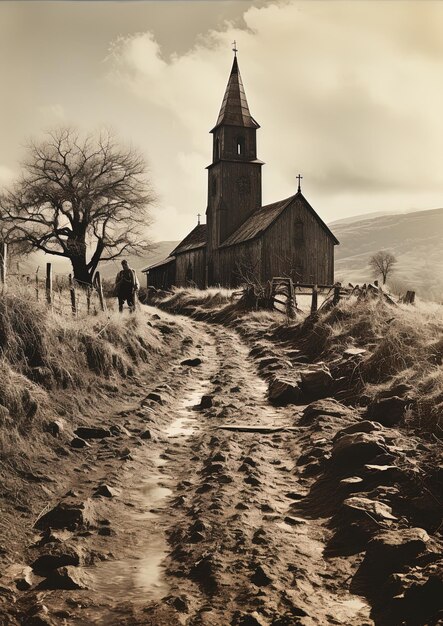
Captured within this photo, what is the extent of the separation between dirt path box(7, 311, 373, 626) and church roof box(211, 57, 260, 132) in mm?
35371

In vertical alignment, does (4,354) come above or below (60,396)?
above

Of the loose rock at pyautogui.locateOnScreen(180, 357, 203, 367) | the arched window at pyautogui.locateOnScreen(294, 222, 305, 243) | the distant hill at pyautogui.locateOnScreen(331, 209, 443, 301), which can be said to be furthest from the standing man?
the distant hill at pyautogui.locateOnScreen(331, 209, 443, 301)

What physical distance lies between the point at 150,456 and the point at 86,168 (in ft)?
95.3

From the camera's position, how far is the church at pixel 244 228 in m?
35.5

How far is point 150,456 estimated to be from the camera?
297 inches

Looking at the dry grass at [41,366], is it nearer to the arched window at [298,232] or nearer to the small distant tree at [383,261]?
the arched window at [298,232]

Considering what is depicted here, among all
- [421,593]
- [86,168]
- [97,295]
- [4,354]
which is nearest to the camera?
[421,593]

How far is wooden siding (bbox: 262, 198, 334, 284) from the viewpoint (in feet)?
116

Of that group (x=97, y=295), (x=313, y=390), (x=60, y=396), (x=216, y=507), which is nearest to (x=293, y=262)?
(x=97, y=295)

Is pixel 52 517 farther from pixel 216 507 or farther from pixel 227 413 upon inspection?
pixel 227 413

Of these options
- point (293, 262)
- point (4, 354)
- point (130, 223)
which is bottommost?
point (4, 354)

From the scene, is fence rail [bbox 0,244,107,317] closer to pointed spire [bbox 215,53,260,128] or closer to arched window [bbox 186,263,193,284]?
pointed spire [bbox 215,53,260,128]

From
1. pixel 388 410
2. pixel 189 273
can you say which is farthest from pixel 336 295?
pixel 189 273

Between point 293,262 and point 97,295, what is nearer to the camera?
point 97,295
